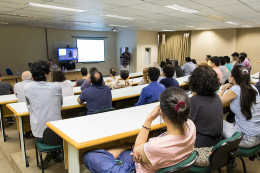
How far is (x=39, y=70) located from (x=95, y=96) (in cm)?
74

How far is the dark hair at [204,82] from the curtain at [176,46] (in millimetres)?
9272

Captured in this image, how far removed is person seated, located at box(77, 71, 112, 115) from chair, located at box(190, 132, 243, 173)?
141 cm

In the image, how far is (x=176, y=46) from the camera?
434 inches

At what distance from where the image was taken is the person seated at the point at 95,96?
8.39 feet

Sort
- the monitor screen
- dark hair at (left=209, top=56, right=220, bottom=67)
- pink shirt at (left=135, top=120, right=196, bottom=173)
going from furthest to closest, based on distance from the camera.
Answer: the monitor screen, dark hair at (left=209, top=56, right=220, bottom=67), pink shirt at (left=135, top=120, right=196, bottom=173)

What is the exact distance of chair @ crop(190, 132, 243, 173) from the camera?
1479 millimetres

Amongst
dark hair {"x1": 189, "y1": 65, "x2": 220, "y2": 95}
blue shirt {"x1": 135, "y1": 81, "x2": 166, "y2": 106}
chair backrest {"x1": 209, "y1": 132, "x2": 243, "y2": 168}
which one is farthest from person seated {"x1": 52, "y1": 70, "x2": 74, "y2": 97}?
chair backrest {"x1": 209, "y1": 132, "x2": 243, "y2": 168}

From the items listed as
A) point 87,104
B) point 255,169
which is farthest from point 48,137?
point 255,169

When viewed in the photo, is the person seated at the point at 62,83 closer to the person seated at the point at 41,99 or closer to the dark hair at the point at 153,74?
the person seated at the point at 41,99

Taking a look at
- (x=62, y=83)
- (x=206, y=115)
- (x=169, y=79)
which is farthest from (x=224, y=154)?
(x=62, y=83)

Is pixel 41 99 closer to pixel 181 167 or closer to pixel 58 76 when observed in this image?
pixel 58 76

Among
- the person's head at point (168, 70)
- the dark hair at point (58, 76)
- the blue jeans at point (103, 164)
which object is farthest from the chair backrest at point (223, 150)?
the dark hair at point (58, 76)

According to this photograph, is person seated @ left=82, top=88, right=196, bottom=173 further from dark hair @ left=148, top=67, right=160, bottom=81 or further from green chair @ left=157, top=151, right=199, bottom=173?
dark hair @ left=148, top=67, right=160, bottom=81

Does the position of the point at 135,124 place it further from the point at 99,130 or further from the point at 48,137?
the point at 48,137
